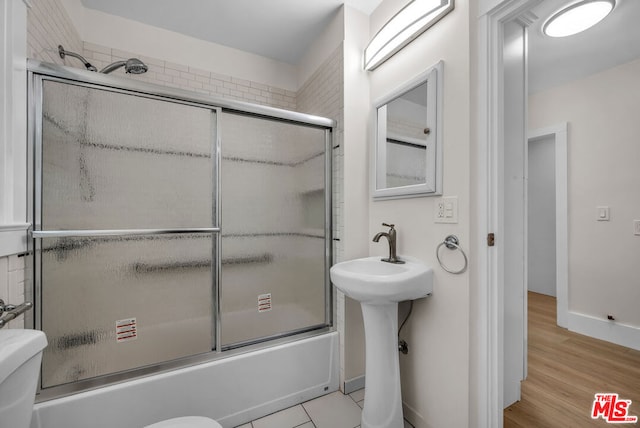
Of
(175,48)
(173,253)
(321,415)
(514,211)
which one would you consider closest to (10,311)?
(173,253)

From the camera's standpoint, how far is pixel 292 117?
67.5 inches

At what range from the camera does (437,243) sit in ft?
4.33

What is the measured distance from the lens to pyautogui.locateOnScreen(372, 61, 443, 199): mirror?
1314 millimetres

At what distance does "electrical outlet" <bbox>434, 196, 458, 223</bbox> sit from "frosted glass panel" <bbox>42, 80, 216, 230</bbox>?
123 centimetres

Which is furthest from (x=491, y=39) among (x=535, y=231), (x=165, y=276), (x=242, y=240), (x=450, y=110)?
(x=535, y=231)

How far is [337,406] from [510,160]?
5.83 ft

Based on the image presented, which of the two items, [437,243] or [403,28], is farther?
[403,28]

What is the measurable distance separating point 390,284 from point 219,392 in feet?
3.63

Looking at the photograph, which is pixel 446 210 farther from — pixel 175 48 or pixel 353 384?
pixel 175 48

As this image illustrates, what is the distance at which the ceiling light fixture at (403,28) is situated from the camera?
4.27 ft

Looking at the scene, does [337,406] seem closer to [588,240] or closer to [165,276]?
[165,276]

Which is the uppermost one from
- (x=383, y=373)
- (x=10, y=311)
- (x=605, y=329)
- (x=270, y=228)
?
(x=270, y=228)

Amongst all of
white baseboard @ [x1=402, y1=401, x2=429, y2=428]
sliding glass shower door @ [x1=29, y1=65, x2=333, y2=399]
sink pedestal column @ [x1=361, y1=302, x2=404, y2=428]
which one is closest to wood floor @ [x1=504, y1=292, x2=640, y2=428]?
white baseboard @ [x1=402, y1=401, x2=429, y2=428]

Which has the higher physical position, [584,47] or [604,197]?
[584,47]
